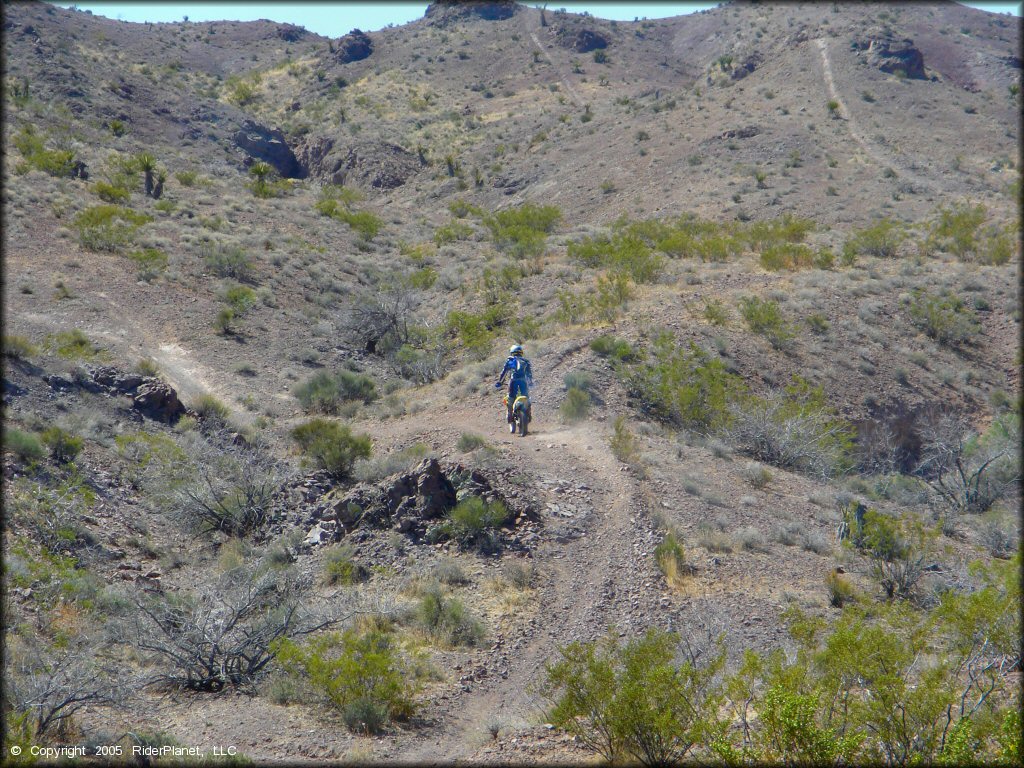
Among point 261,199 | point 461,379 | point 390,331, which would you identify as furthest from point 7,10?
point 461,379

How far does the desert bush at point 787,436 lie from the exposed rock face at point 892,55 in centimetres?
4484

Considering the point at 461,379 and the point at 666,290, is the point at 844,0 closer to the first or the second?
the point at 666,290

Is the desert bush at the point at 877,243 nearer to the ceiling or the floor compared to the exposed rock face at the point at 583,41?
nearer to the floor

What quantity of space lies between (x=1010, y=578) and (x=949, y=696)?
1612mm

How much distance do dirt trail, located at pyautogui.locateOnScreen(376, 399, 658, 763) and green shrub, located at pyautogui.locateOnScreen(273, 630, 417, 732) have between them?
0.35 m

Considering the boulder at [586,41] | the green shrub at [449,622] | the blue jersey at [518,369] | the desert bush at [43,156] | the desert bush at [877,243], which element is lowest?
the green shrub at [449,622]

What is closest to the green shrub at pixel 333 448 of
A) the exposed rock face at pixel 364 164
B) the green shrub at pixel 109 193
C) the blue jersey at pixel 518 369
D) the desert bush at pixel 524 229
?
the blue jersey at pixel 518 369

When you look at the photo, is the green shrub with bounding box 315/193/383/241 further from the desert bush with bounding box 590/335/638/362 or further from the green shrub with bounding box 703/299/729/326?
the desert bush with bounding box 590/335/638/362

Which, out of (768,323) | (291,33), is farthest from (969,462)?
(291,33)

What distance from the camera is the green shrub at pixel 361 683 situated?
6.41 meters

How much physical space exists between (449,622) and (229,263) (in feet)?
66.7

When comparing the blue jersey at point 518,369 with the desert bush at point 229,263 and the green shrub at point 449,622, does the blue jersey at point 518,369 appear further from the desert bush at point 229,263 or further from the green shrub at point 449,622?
the desert bush at point 229,263

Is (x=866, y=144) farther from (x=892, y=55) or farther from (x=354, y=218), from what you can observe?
(x=354, y=218)

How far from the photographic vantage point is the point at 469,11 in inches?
3142
